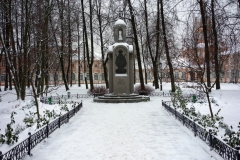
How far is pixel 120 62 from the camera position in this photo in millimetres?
20281

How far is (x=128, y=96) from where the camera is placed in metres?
19.2

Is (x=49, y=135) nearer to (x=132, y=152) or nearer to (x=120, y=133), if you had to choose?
(x=120, y=133)

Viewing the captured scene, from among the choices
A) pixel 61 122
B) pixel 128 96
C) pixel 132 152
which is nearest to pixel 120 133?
pixel 132 152

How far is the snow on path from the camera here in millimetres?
6020

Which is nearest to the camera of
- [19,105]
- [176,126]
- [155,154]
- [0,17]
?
[155,154]

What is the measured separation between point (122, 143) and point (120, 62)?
1363cm

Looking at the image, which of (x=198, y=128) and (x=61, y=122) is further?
(x=61, y=122)

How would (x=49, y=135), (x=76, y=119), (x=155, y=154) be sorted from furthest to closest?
(x=76, y=119), (x=49, y=135), (x=155, y=154)

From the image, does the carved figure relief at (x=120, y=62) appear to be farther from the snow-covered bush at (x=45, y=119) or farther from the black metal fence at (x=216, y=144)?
the black metal fence at (x=216, y=144)

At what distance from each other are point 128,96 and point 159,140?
11879 mm

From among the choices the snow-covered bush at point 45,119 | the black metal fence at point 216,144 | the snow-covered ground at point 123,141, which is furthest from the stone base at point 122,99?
the black metal fence at point 216,144

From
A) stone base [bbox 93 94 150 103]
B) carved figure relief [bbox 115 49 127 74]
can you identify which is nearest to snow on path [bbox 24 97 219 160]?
stone base [bbox 93 94 150 103]

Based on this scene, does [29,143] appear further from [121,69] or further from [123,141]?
[121,69]

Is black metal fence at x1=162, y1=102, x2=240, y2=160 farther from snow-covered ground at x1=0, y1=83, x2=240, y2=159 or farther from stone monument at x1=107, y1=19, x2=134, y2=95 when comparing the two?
stone monument at x1=107, y1=19, x2=134, y2=95
